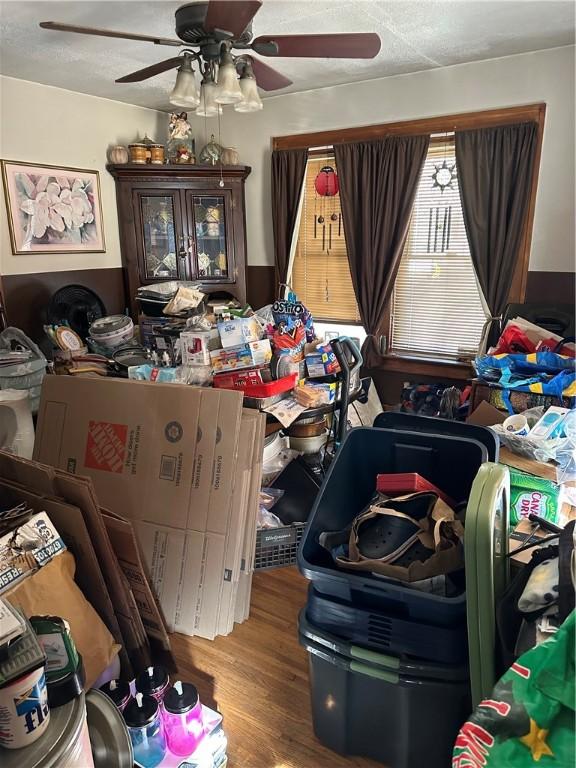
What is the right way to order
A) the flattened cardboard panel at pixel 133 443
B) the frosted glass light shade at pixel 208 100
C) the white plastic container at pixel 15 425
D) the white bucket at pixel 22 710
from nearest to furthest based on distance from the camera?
the white bucket at pixel 22 710
the flattened cardboard panel at pixel 133 443
the frosted glass light shade at pixel 208 100
the white plastic container at pixel 15 425

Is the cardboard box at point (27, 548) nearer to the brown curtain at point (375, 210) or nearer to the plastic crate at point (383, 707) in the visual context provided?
the plastic crate at point (383, 707)

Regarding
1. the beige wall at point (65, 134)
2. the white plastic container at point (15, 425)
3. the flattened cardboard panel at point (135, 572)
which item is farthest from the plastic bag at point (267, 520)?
the beige wall at point (65, 134)

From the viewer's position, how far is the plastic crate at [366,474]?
4.23ft

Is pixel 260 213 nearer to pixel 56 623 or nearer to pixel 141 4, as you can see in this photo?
pixel 141 4

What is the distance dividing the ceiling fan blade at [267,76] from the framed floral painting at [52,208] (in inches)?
80.2

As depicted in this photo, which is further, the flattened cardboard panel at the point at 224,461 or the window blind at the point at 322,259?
the window blind at the point at 322,259

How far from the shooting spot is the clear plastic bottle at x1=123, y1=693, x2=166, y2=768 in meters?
1.44

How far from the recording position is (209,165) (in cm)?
446

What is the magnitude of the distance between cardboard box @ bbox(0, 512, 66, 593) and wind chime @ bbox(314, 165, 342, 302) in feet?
11.2

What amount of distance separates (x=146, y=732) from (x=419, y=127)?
158 inches

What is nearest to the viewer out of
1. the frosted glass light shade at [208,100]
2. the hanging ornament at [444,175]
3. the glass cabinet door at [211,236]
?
the frosted glass light shade at [208,100]

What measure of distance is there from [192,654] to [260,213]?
12.7 feet

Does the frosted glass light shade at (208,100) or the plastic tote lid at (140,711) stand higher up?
the frosted glass light shade at (208,100)

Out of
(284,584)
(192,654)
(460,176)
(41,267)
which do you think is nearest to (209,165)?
(41,267)
